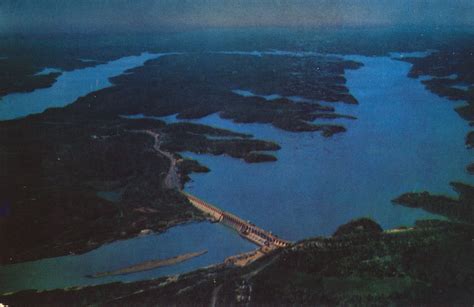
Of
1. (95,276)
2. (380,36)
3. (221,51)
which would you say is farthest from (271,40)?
(95,276)

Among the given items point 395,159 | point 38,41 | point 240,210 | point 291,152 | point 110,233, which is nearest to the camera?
point 110,233

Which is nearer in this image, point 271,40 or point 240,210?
point 240,210

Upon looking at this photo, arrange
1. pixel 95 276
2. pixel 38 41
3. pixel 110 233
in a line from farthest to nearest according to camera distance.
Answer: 1. pixel 38 41
2. pixel 110 233
3. pixel 95 276

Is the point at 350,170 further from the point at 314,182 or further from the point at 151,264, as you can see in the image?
the point at 151,264

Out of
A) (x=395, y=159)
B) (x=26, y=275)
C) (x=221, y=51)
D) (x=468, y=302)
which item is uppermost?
(x=221, y=51)

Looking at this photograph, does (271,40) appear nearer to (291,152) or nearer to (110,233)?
(291,152)
